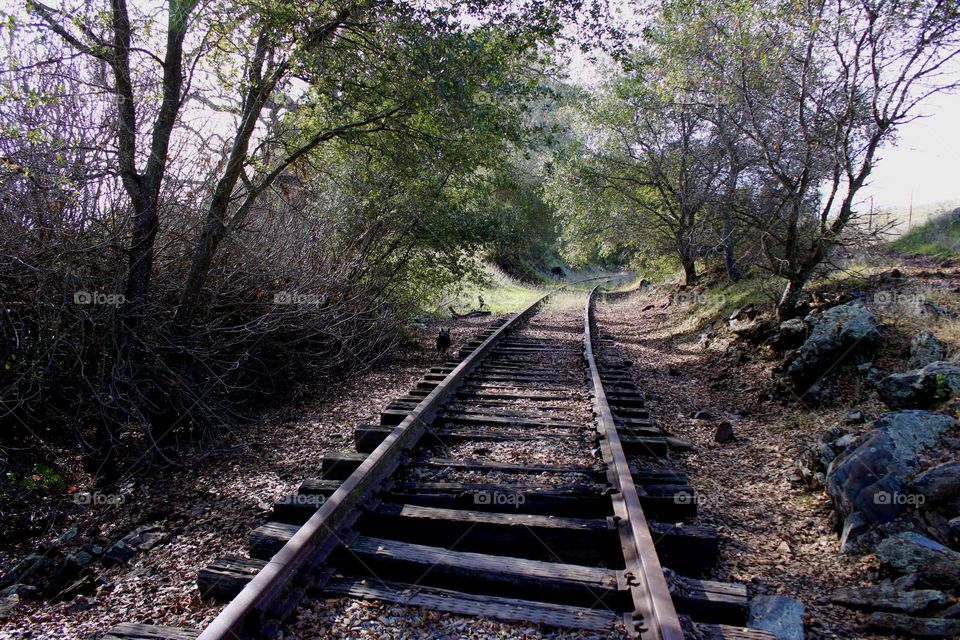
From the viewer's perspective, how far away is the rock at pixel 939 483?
3328 millimetres

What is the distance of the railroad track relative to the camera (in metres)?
2.45

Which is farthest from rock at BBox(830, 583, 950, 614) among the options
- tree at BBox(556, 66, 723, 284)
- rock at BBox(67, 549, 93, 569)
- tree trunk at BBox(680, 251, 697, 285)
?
tree trunk at BBox(680, 251, 697, 285)

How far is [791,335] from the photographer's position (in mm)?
7453

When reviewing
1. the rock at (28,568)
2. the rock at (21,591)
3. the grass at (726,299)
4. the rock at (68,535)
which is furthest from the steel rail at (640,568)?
the grass at (726,299)

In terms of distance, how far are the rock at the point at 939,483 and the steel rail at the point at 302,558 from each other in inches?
129

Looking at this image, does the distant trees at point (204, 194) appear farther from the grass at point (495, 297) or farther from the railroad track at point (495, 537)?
the grass at point (495, 297)

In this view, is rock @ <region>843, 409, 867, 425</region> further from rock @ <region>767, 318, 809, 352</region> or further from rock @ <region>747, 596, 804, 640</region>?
rock @ <region>747, 596, 804, 640</region>

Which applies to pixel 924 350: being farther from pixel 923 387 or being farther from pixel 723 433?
pixel 723 433

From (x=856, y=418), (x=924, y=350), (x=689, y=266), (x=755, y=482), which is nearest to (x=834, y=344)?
(x=924, y=350)

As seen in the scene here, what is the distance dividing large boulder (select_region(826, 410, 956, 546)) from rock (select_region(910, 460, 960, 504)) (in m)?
0.07

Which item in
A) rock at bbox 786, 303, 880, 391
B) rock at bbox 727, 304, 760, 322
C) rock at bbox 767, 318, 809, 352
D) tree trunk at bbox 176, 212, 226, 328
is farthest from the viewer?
rock at bbox 727, 304, 760, 322

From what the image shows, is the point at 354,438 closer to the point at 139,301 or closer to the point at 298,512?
the point at 298,512

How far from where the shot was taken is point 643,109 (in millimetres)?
15430

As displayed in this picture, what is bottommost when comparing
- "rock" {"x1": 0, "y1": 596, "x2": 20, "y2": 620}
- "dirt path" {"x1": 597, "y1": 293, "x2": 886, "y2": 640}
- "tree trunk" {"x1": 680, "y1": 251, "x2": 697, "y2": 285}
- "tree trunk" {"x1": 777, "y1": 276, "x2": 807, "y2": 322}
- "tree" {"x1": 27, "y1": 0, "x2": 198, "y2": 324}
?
"dirt path" {"x1": 597, "y1": 293, "x2": 886, "y2": 640}
